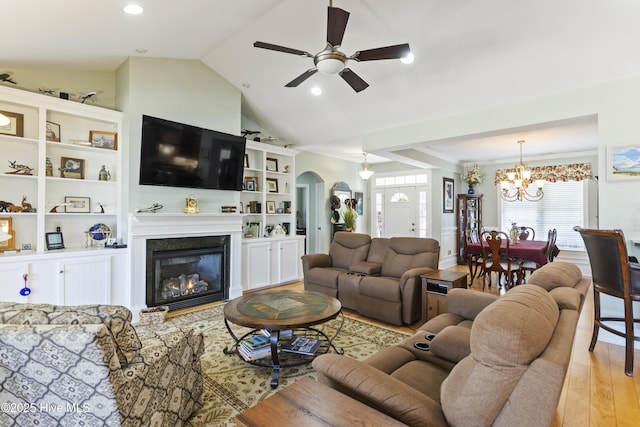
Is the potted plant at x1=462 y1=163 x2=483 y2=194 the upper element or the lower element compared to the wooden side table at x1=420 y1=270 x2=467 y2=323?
upper

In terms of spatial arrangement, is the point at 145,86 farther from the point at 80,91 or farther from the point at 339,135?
the point at 339,135

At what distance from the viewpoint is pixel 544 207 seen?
7156 mm

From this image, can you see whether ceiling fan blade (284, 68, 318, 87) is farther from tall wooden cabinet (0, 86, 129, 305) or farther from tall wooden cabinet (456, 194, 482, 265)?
tall wooden cabinet (456, 194, 482, 265)

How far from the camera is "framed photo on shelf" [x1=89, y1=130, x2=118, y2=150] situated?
161 inches

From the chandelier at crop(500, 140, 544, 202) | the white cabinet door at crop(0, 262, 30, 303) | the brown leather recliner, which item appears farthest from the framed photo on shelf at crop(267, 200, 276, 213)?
the chandelier at crop(500, 140, 544, 202)

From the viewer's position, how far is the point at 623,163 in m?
3.19

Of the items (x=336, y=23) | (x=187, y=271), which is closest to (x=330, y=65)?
(x=336, y=23)

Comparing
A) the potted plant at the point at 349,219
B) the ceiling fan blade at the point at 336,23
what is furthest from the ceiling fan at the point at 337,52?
the potted plant at the point at 349,219

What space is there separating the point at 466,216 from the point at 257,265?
5.30 m

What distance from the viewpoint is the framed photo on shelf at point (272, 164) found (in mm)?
5855

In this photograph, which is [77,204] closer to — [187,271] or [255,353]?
[187,271]

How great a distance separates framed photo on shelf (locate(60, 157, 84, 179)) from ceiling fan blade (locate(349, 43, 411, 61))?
3645 mm

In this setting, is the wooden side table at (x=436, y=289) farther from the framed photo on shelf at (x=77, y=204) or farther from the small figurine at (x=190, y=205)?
the framed photo on shelf at (x=77, y=204)

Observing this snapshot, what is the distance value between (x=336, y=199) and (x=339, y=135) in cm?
240
